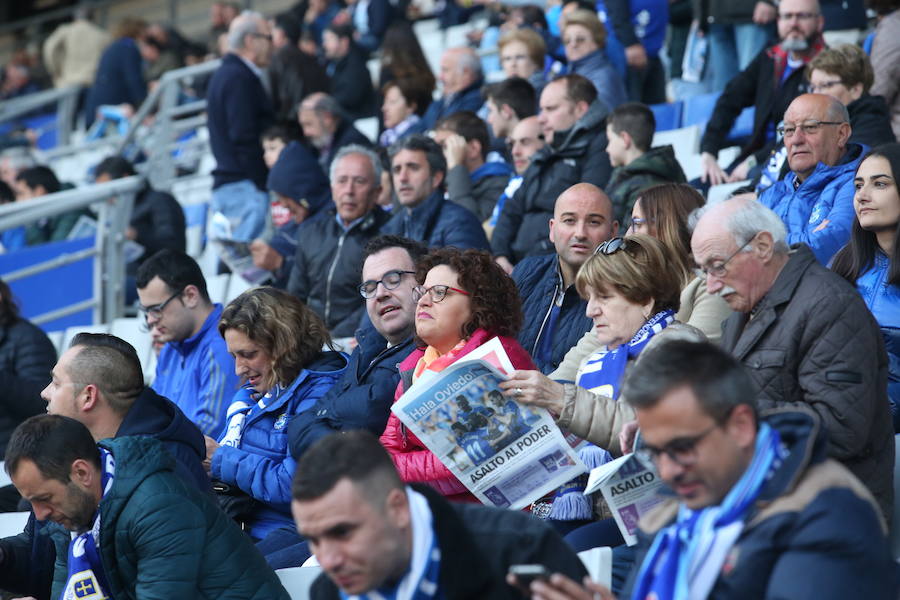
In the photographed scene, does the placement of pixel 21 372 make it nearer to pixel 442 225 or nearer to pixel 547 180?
pixel 442 225

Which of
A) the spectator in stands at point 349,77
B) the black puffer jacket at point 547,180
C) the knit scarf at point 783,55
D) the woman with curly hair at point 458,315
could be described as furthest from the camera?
the spectator in stands at point 349,77

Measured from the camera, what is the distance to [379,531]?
262 cm

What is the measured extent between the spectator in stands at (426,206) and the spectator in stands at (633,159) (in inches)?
27.4

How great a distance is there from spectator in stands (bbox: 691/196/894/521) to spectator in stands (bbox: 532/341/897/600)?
29.6 inches

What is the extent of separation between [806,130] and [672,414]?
10.5ft

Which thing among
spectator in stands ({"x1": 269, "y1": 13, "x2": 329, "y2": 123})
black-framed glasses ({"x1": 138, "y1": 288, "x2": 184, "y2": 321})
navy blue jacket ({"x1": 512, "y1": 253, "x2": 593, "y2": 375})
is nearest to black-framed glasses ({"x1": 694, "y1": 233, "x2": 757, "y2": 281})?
navy blue jacket ({"x1": 512, "y1": 253, "x2": 593, "y2": 375})

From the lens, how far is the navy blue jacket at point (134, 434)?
412 cm

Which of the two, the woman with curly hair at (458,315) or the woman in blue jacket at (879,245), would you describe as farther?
the woman in blue jacket at (879,245)

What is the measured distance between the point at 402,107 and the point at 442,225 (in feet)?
10.1

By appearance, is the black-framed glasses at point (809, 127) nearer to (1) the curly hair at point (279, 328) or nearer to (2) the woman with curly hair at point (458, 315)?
(2) the woman with curly hair at point (458, 315)

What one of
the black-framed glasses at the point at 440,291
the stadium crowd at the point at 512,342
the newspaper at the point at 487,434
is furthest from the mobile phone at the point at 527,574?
the black-framed glasses at the point at 440,291

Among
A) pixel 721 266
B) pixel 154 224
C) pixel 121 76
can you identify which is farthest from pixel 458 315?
pixel 121 76

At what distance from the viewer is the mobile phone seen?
2541mm

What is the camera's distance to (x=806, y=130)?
538 centimetres
